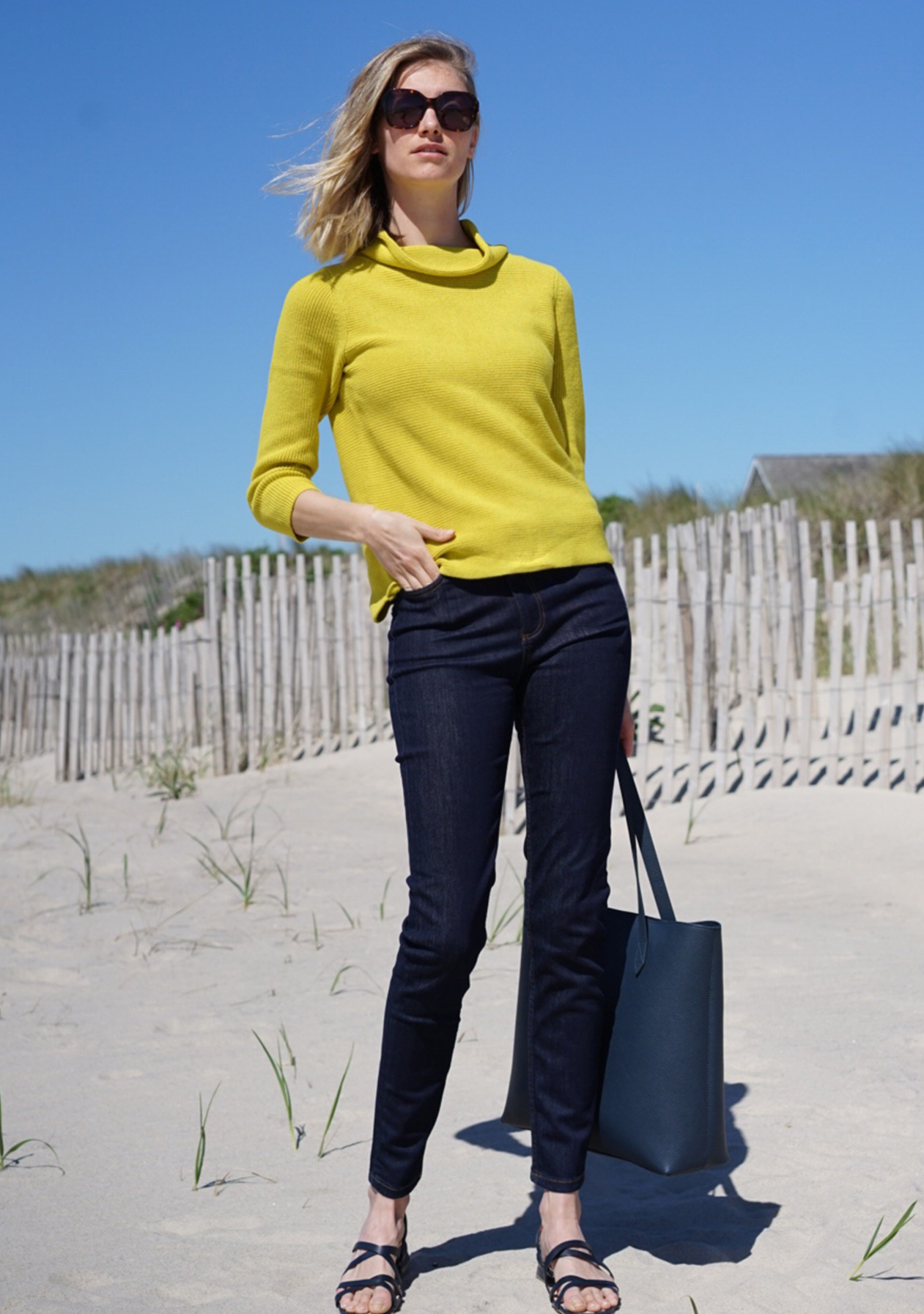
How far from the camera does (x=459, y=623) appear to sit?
1.85 metres

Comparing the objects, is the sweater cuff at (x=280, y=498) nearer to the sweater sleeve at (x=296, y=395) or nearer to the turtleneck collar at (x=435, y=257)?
the sweater sleeve at (x=296, y=395)

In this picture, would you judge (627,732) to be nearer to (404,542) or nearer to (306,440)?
(404,542)

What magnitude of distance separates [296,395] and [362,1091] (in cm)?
170

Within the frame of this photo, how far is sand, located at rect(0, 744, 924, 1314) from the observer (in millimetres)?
2016

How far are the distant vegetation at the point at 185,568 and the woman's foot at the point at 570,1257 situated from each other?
7867 mm

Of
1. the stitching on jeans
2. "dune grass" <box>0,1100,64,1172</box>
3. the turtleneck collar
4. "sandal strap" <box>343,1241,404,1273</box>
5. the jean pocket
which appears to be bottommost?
"dune grass" <box>0,1100,64,1172</box>

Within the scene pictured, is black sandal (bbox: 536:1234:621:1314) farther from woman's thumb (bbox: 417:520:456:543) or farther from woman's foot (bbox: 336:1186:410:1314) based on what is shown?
woman's thumb (bbox: 417:520:456:543)

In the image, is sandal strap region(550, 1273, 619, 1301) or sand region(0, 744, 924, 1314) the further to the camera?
sand region(0, 744, 924, 1314)

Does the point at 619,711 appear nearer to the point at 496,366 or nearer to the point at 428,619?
the point at 428,619

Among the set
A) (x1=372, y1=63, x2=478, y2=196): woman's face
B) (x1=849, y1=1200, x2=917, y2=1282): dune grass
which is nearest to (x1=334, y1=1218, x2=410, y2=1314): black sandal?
(x1=849, y1=1200, x2=917, y2=1282): dune grass

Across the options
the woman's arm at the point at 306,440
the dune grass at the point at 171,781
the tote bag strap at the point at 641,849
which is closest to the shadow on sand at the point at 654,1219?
the tote bag strap at the point at 641,849

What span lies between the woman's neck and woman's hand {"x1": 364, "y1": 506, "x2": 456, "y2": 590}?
1.66 ft

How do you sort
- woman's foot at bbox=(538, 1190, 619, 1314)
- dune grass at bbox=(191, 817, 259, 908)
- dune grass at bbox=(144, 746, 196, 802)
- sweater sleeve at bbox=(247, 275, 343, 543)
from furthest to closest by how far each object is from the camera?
dune grass at bbox=(144, 746, 196, 802)
dune grass at bbox=(191, 817, 259, 908)
sweater sleeve at bbox=(247, 275, 343, 543)
woman's foot at bbox=(538, 1190, 619, 1314)

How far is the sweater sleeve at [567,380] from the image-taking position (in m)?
2.08
